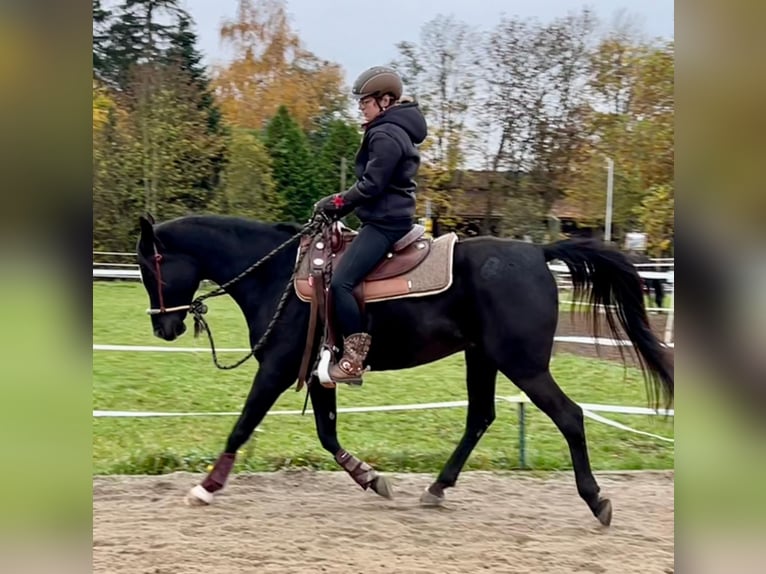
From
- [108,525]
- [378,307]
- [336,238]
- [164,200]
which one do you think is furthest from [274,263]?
[164,200]

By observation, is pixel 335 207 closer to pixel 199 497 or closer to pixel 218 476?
pixel 218 476

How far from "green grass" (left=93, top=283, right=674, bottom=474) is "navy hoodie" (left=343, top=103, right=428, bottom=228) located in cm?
168

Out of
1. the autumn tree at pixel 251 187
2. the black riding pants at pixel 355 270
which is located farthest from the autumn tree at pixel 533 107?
the black riding pants at pixel 355 270

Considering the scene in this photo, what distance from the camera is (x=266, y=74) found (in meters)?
11.6

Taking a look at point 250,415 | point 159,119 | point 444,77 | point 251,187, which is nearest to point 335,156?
point 251,187

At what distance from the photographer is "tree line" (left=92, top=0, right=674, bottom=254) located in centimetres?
1017

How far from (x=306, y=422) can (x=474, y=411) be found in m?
2.37

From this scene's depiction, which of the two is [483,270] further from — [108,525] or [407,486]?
[108,525]

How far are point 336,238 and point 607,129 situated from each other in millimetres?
7786

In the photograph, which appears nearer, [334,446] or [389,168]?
[389,168]

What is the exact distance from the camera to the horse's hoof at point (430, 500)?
431cm

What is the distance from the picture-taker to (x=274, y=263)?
13.9ft

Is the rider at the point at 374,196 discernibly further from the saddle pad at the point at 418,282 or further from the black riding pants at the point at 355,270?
the saddle pad at the point at 418,282
